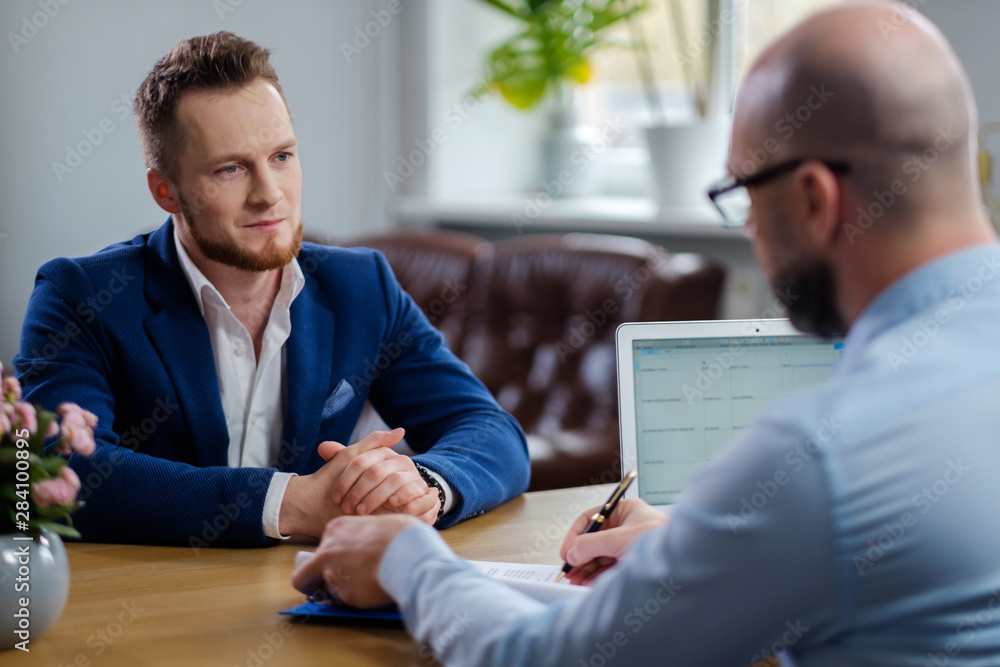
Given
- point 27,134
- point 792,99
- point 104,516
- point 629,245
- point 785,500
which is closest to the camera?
point 785,500

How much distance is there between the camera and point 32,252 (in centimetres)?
361

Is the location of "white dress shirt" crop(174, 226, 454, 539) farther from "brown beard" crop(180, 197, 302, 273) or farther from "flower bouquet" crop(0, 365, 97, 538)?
"flower bouquet" crop(0, 365, 97, 538)

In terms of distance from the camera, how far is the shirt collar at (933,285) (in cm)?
75

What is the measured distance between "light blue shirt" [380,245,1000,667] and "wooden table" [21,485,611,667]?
353 millimetres

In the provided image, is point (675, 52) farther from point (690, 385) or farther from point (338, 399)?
point (690, 385)

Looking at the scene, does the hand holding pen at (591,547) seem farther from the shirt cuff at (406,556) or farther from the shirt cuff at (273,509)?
the shirt cuff at (273,509)

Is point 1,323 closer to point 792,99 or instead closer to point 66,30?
point 66,30

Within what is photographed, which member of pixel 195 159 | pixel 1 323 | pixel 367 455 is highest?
pixel 195 159

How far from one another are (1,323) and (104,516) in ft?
8.30

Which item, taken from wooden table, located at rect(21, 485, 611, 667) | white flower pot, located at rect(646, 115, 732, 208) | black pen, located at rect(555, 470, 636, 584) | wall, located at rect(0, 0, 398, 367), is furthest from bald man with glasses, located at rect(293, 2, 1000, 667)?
wall, located at rect(0, 0, 398, 367)

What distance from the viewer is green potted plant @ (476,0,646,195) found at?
364 cm

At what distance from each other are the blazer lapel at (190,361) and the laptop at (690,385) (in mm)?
648

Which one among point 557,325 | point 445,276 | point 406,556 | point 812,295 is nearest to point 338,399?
point 406,556

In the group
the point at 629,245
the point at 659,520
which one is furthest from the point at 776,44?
the point at 629,245
